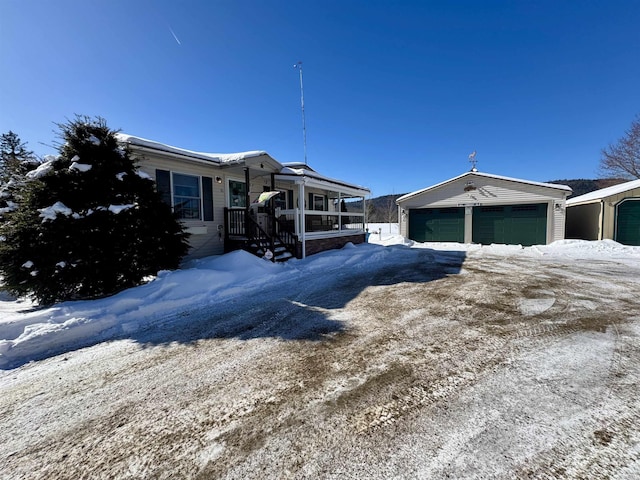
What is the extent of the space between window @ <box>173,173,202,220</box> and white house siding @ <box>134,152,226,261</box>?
17 cm

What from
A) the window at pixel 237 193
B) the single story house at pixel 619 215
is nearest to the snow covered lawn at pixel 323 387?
the window at pixel 237 193

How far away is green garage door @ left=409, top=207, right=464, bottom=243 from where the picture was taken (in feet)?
50.6

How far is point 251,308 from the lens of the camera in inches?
184

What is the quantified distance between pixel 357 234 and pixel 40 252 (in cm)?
1125

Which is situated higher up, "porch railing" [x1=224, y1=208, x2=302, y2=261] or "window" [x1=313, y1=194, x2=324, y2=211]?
"window" [x1=313, y1=194, x2=324, y2=211]

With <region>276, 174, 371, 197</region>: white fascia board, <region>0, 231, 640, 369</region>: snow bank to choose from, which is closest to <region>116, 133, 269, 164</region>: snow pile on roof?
<region>276, 174, 371, 197</region>: white fascia board

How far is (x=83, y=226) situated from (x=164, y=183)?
2.96 meters

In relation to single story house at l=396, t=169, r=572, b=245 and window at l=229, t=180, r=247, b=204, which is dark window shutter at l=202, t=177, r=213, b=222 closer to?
window at l=229, t=180, r=247, b=204

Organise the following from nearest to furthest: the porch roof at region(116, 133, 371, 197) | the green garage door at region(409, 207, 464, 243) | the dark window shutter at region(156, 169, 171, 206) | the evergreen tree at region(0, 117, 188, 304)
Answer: the evergreen tree at region(0, 117, 188, 304)
the porch roof at region(116, 133, 371, 197)
the dark window shutter at region(156, 169, 171, 206)
the green garage door at region(409, 207, 464, 243)

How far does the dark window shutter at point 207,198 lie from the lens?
8.43 meters

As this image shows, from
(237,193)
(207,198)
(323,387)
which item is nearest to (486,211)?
(237,193)

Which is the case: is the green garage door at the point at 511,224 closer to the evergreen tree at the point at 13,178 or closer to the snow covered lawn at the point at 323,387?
the snow covered lawn at the point at 323,387

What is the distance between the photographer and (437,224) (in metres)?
16.0

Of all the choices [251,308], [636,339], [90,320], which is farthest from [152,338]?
[636,339]
